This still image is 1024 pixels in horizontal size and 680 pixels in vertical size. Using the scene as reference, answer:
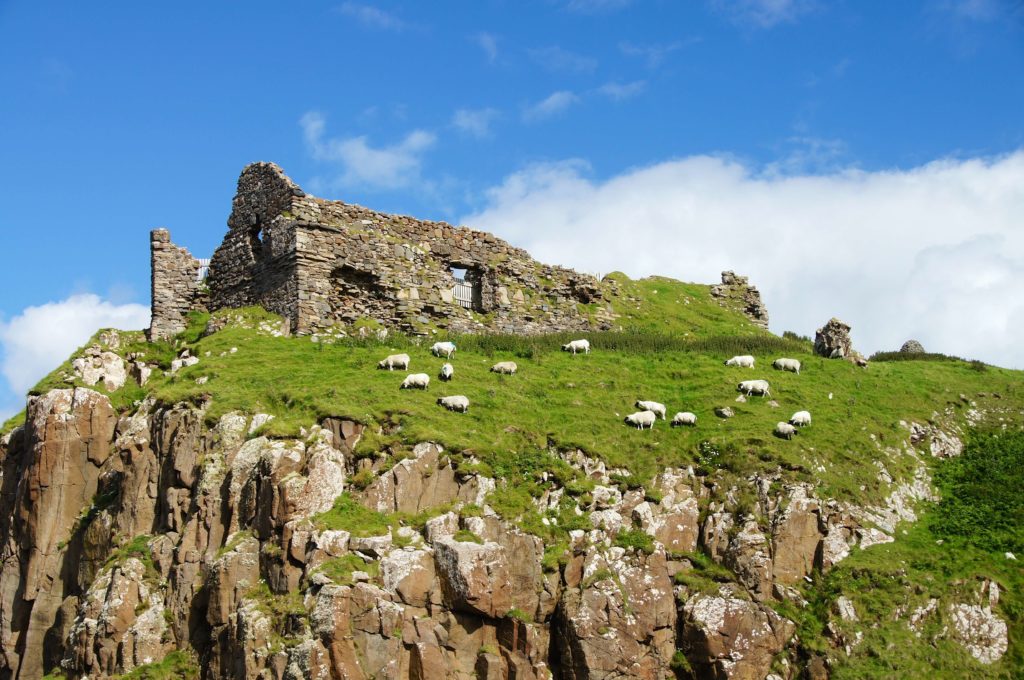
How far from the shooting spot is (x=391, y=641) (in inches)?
1108

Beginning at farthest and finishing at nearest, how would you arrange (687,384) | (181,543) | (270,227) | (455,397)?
(270,227) → (687,384) → (455,397) → (181,543)

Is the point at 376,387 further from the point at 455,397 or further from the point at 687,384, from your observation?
the point at 687,384

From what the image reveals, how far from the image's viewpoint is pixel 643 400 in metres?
39.7

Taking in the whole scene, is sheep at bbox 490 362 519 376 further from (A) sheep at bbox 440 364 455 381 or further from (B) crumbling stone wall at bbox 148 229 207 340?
(B) crumbling stone wall at bbox 148 229 207 340

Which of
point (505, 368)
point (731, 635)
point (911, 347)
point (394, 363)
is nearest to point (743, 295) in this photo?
point (911, 347)

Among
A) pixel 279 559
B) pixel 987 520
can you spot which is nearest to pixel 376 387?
pixel 279 559

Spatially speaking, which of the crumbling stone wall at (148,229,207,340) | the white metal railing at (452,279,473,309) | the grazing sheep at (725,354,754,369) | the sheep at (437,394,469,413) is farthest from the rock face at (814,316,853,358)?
the crumbling stone wall at (148,229,207,340)

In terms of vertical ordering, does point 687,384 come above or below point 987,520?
above

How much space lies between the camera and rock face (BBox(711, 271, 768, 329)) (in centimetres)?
6066

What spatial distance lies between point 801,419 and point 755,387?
3.00m

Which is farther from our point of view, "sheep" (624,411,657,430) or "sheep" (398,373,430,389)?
"sheep" (398,373,430,389)

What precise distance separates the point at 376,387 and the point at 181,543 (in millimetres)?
8174

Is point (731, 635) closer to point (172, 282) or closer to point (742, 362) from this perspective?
point (742, 362)

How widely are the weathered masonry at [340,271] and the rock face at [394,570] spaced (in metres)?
10.6
